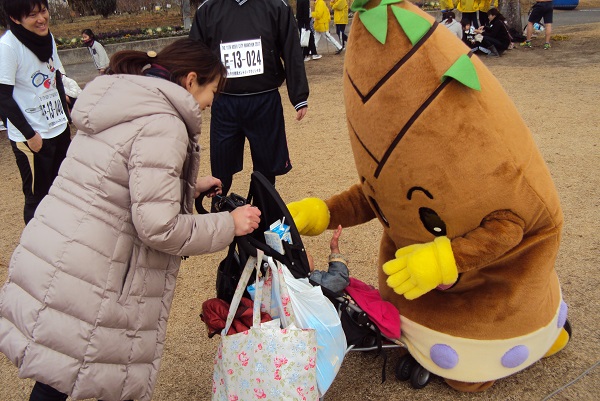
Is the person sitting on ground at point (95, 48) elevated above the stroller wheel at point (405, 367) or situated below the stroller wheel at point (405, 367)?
below

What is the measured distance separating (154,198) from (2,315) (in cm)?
77

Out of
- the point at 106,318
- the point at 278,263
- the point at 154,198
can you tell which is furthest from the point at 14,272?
the point at 278,263

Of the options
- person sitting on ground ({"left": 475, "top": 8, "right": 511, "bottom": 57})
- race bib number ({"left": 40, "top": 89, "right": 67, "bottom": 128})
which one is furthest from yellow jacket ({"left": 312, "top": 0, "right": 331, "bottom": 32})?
race bib number ({"left": 40, "top": 89, "right": 67, "bottom": 128})

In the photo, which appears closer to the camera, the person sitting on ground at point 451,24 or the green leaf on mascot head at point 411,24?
the green leaf on mascot head at point 411,24

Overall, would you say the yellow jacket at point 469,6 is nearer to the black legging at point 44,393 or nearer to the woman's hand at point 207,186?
the woman's hand at point 207,186

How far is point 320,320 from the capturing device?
87.9 inches

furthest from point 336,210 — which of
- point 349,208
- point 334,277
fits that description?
point 334,277

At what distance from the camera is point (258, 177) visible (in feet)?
7.72

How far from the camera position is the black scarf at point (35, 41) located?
3.66 metres

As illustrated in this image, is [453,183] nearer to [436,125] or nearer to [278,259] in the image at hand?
[436,125]

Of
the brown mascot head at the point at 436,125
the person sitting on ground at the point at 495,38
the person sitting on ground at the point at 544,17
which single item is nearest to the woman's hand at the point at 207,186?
the brown mascot head at the point at 436,125

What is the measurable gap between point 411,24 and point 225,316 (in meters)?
1.32

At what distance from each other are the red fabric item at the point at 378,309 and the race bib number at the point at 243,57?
1959 mm

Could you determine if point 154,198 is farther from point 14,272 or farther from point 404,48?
point 404,48
